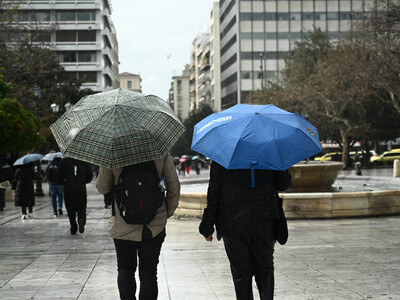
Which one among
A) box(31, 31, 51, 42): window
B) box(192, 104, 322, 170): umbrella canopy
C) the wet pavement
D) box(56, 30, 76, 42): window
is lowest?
the wet pavement

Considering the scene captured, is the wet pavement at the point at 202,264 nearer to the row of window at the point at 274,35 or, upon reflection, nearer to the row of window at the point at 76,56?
the row of window at the point at 274,35

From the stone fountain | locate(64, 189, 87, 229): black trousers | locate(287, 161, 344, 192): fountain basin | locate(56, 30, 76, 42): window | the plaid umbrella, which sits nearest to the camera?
the plaid umbrella

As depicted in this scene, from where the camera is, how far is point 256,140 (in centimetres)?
487

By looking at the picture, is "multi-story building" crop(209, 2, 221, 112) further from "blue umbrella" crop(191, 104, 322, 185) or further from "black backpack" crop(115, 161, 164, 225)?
"black backpack" crop(115, 161, 164, 225)

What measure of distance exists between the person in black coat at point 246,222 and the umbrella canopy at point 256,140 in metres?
0.18

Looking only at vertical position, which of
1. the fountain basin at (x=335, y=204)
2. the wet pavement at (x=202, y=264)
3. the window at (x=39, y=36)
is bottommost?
the wet pavement at (x=202, y=264)

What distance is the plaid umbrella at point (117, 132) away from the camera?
4719mm

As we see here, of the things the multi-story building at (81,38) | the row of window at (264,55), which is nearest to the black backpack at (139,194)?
the row of window at (264,55)

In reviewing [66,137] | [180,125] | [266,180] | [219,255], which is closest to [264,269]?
[266,180]

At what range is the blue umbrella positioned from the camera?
4793 mm

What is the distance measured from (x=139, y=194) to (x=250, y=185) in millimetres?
863

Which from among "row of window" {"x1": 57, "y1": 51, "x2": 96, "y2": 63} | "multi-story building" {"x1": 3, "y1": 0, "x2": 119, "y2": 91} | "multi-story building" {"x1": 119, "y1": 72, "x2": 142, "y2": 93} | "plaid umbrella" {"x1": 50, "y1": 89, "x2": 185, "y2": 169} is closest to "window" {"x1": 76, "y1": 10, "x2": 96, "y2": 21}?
"multi-story building" {"x1": 3, "y1": 0, "x2": 119, "y2": 91}

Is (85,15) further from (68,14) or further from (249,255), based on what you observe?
(249,255)

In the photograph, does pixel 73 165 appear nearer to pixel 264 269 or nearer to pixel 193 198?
pixel 193 198
